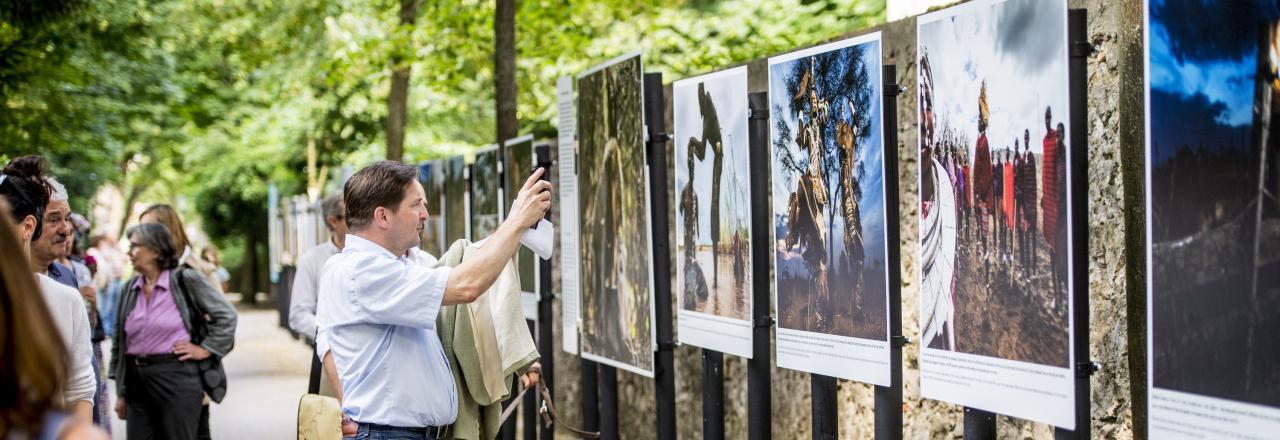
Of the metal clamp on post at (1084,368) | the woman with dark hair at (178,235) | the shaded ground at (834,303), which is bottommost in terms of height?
the metal clamp on post at (1084,368)

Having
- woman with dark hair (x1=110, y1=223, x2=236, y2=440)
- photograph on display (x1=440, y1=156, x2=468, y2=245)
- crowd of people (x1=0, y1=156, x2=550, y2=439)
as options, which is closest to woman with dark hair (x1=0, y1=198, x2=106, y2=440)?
crowd of people (x1=0, y1=156, x2=550, y2=439)

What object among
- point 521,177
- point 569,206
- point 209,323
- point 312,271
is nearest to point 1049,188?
point 569,206

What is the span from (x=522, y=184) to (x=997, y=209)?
4.74 m

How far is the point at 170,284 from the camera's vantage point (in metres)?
7.57

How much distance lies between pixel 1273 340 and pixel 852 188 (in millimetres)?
1845

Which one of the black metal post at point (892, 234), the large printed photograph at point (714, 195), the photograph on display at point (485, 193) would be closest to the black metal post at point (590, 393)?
the large printed photograph at point (714, 195)

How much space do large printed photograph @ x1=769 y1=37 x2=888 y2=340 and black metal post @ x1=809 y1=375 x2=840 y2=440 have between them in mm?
225

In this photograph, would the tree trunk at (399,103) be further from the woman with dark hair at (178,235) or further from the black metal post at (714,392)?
the black metal post at (714,392)

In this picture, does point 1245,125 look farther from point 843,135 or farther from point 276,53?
point 276,53

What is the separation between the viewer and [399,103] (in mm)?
16984

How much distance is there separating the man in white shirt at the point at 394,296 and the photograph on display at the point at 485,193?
444 cm

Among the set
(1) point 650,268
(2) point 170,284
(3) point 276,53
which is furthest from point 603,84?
(3) point 276,53

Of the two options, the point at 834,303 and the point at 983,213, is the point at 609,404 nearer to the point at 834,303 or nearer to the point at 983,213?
the point at 834,303

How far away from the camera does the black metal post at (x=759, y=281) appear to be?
5.54 metres
